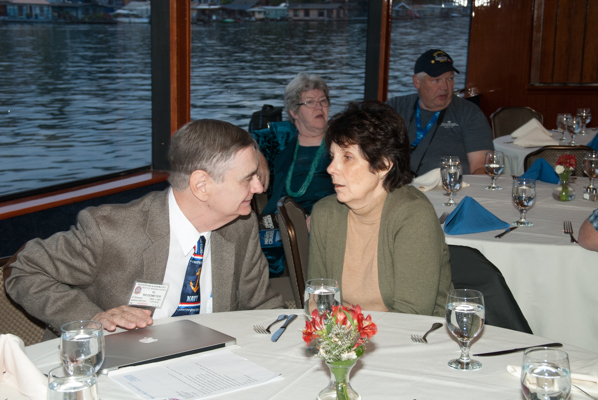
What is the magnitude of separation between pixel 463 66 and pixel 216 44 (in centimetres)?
527

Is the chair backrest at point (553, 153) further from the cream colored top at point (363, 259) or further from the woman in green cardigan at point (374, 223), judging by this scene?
the cream colored top at point (363, 259)

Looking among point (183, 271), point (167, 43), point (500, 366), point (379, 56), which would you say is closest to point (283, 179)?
point (167, 43)

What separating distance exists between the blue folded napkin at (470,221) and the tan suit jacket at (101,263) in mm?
1123

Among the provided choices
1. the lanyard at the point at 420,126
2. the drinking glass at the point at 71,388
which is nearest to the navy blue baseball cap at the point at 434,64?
the lanyard at the point at 420,126

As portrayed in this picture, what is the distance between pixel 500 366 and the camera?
131cm

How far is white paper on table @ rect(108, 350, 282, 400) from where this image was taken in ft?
3.97

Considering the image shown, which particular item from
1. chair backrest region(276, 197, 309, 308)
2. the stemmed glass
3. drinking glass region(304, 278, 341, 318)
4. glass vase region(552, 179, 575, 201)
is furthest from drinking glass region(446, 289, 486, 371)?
the stemmed glass

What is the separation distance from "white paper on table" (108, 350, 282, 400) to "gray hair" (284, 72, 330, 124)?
2.61 meters

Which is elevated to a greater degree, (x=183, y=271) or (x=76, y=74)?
(x=76, y=74)

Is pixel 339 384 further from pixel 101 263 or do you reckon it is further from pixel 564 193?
pixel 564 193

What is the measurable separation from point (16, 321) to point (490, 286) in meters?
1.45

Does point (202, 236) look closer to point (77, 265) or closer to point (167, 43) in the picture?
point (77, 265)

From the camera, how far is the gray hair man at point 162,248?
1.75m

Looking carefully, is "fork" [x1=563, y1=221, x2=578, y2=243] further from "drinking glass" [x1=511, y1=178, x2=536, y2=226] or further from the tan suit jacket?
the tan suit jacket
